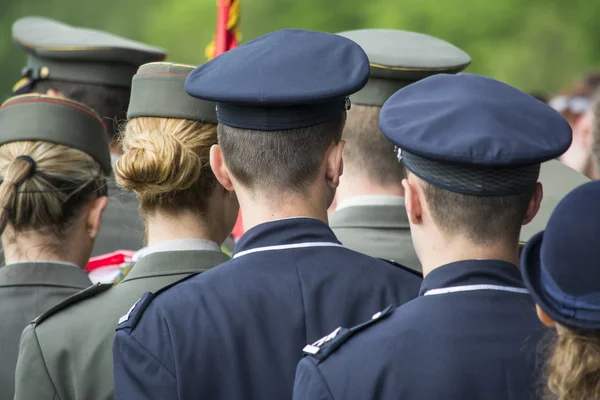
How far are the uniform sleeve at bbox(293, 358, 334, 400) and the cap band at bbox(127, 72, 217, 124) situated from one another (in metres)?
1.00

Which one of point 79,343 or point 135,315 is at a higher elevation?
point 135,315

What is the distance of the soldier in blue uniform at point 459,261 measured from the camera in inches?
85.3

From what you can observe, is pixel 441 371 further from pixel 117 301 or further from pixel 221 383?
pixel 117 301

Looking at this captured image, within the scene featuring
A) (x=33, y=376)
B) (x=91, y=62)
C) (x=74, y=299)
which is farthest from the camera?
(x=91, y=62)

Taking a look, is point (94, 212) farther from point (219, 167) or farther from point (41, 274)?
point (219, 167)

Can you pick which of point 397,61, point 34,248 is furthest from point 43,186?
point 397,61

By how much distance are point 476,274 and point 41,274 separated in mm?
1513

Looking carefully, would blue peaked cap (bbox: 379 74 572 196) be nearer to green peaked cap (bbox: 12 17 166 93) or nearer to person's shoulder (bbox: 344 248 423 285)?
person's shoulder (bbox: 344 248 423 285)

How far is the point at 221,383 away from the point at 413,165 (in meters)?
0.61

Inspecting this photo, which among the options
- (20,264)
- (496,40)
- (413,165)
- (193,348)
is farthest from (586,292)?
(496,40)

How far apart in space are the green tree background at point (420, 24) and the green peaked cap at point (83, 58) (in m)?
5.24

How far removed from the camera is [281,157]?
8.39ft

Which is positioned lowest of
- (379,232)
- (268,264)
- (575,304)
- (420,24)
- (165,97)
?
(420,24)

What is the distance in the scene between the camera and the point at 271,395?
7.97 ft
